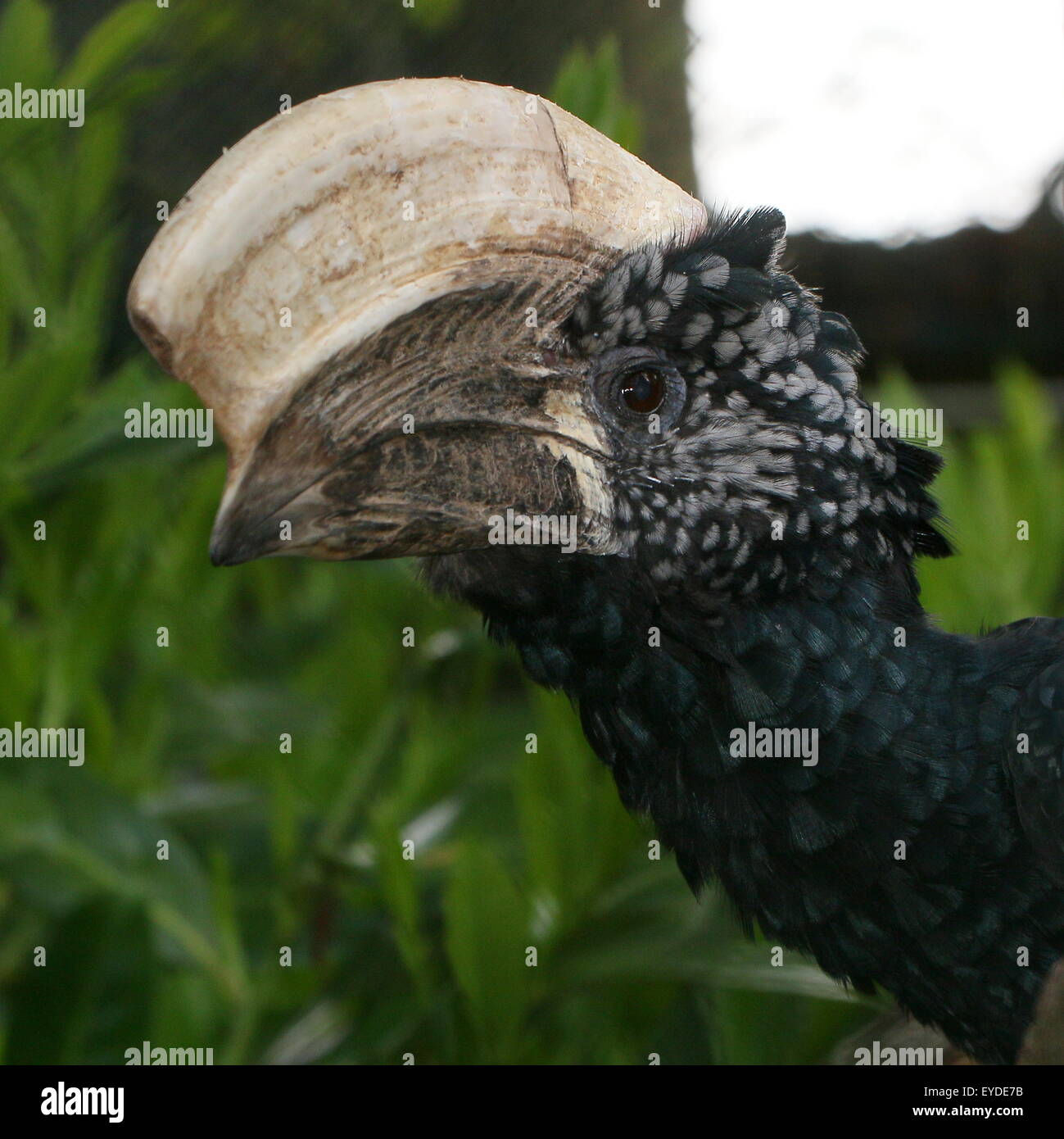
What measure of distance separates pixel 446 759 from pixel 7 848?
840mm

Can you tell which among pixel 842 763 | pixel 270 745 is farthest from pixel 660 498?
pixel 270 745

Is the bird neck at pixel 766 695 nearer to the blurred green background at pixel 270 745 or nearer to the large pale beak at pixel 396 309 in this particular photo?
the large pale beak at pixel 396 309

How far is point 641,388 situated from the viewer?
1.12m

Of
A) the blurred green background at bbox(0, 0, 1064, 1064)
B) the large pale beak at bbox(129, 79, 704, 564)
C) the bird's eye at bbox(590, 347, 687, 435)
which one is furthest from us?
the blurred green background at bbox(0, 0, 1064, 1064)

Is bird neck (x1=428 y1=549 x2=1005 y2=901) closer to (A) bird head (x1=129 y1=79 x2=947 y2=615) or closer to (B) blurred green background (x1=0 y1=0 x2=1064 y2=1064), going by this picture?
(A) bird head (x1=129 y1=79 x2=947 y2=615)

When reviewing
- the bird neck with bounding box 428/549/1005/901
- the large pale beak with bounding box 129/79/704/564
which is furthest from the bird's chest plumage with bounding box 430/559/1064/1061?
the large pale beak with bounding box 129/79/704/564

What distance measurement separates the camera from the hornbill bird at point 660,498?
0.98 m

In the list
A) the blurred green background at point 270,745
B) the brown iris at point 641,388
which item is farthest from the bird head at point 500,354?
the blurred green background at point 270,745

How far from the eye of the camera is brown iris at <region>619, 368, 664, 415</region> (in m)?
1.12

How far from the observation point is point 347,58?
269cm

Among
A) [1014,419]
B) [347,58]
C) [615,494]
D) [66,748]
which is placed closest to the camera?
[615,494]
